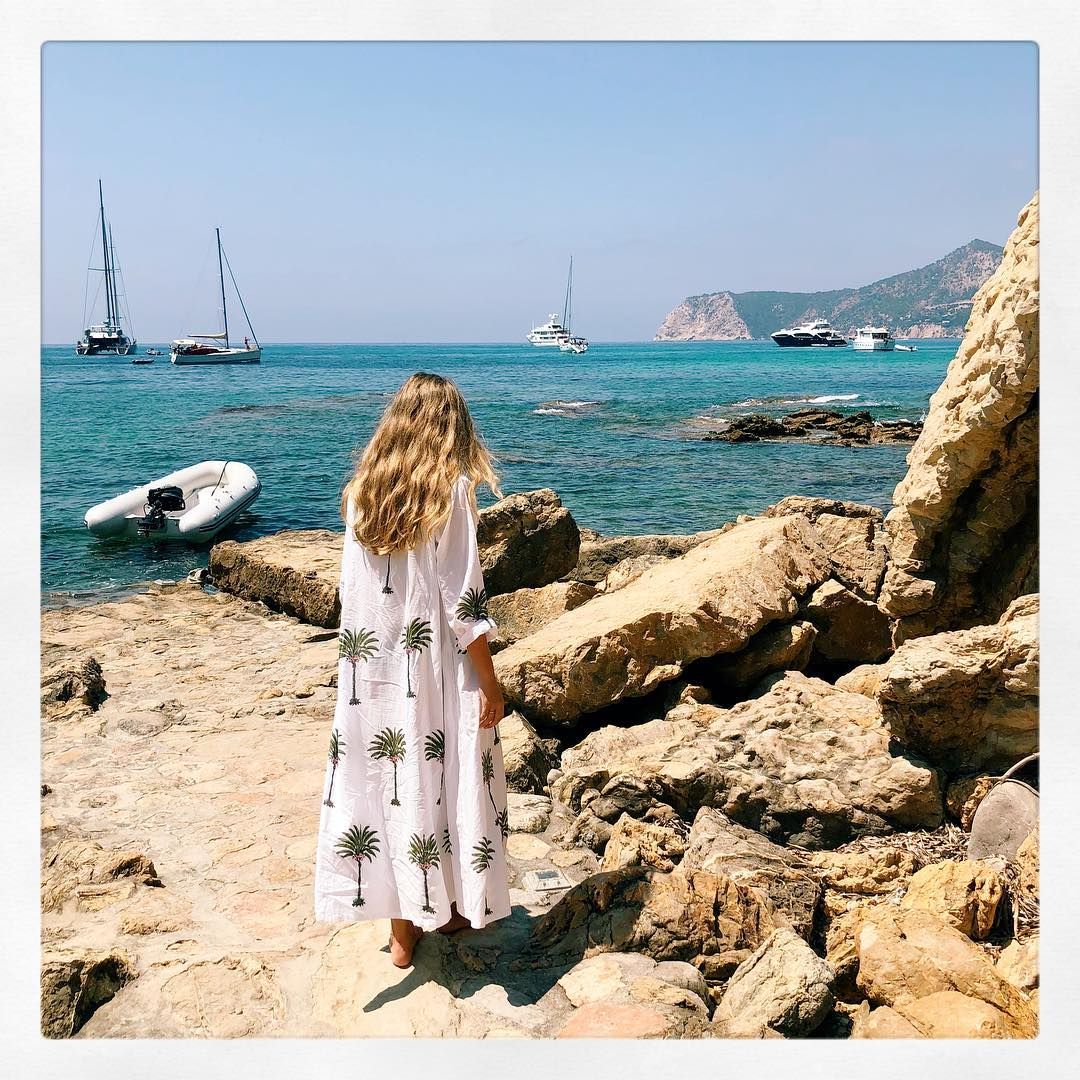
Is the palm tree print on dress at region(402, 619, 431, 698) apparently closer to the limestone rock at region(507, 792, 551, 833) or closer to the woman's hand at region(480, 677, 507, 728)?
the woman's hand at region(480, 677, 507, 728)

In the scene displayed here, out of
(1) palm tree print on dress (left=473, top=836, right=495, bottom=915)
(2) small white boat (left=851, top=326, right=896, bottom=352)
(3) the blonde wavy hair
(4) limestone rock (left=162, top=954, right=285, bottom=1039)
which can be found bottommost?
(4) limestone rock (left=162, top=954, right=285, bottom=1039)

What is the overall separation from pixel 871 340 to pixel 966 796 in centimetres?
6035

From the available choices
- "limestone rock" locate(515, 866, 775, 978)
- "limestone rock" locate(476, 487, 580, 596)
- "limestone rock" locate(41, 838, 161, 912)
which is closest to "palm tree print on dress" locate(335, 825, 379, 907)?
"limestone rock" locate(515, 866, 775, 978)

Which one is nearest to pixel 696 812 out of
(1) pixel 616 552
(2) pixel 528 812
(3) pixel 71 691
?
(2) pixel 528 812

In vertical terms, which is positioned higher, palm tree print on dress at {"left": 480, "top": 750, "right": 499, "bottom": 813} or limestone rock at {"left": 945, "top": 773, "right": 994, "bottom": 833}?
palm tree print on dress at {"left": 480, "top": 750, "right": 499, "bottom": 813}

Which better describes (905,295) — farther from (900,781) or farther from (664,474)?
(900,781)

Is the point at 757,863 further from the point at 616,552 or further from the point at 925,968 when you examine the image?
the point at 616,552

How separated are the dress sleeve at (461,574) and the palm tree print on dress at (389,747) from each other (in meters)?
0.35

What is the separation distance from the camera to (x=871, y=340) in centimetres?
5997

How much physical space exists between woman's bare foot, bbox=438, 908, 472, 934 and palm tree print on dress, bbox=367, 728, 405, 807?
49cm

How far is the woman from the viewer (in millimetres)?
2959

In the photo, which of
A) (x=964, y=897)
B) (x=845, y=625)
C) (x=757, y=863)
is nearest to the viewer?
(x=964, y=897)

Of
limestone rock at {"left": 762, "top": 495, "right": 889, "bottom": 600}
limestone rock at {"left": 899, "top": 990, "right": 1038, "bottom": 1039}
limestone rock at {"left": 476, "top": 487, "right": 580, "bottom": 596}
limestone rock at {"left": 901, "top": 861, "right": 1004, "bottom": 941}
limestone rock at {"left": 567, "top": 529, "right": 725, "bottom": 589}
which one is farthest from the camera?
limestone rock at {"left": 567, "top": 529, "right": 725, "bottom": 589}
